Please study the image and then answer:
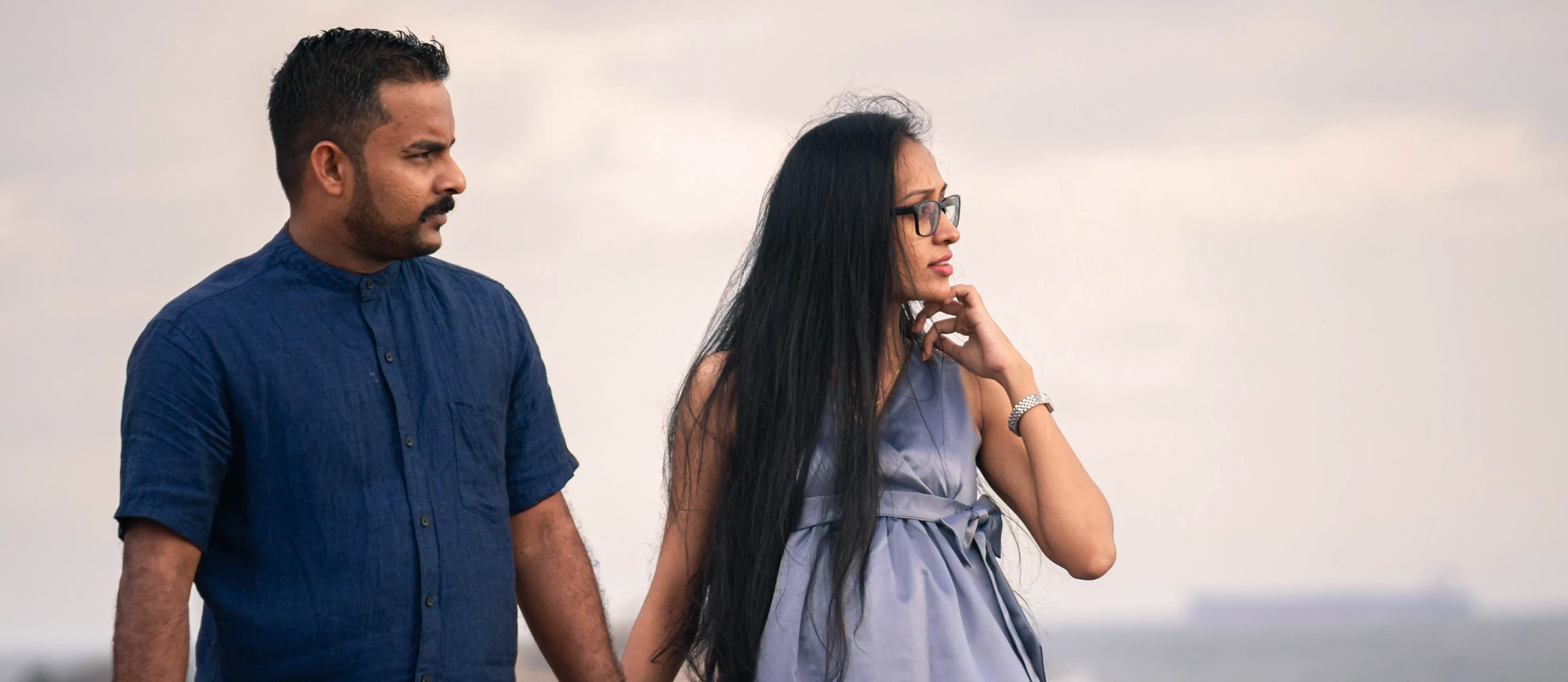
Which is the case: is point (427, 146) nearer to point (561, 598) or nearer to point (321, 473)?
point (321, 473)

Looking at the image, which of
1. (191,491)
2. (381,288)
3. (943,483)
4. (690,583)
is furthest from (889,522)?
(191,491)

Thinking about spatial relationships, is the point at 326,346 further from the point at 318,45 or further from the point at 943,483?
the point at 943,483

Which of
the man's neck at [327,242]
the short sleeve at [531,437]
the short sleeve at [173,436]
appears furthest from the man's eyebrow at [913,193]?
the short sleeve at [173,436]

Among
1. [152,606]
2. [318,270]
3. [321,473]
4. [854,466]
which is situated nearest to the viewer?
[152,606]

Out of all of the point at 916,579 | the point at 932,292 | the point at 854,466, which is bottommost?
the point at 916,579

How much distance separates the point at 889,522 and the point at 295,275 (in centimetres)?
85

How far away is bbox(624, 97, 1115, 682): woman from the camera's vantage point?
201 centimetres

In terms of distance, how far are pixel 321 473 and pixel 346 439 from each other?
47mm

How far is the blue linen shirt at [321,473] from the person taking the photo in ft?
5.20

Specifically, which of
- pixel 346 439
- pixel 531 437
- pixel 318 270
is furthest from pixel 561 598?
pixel 318 270

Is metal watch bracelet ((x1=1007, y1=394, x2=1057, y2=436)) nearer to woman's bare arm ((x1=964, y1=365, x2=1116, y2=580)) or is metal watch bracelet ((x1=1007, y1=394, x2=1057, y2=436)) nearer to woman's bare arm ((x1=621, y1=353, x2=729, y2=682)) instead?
woman's bare arm ((x1=964, y1=365, x2=1116, y2=580))

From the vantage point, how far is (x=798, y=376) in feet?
6.97

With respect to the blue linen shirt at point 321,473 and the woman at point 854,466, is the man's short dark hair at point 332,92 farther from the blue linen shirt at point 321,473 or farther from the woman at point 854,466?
the woman at point 854,466

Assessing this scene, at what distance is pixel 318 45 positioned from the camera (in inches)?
69.1
